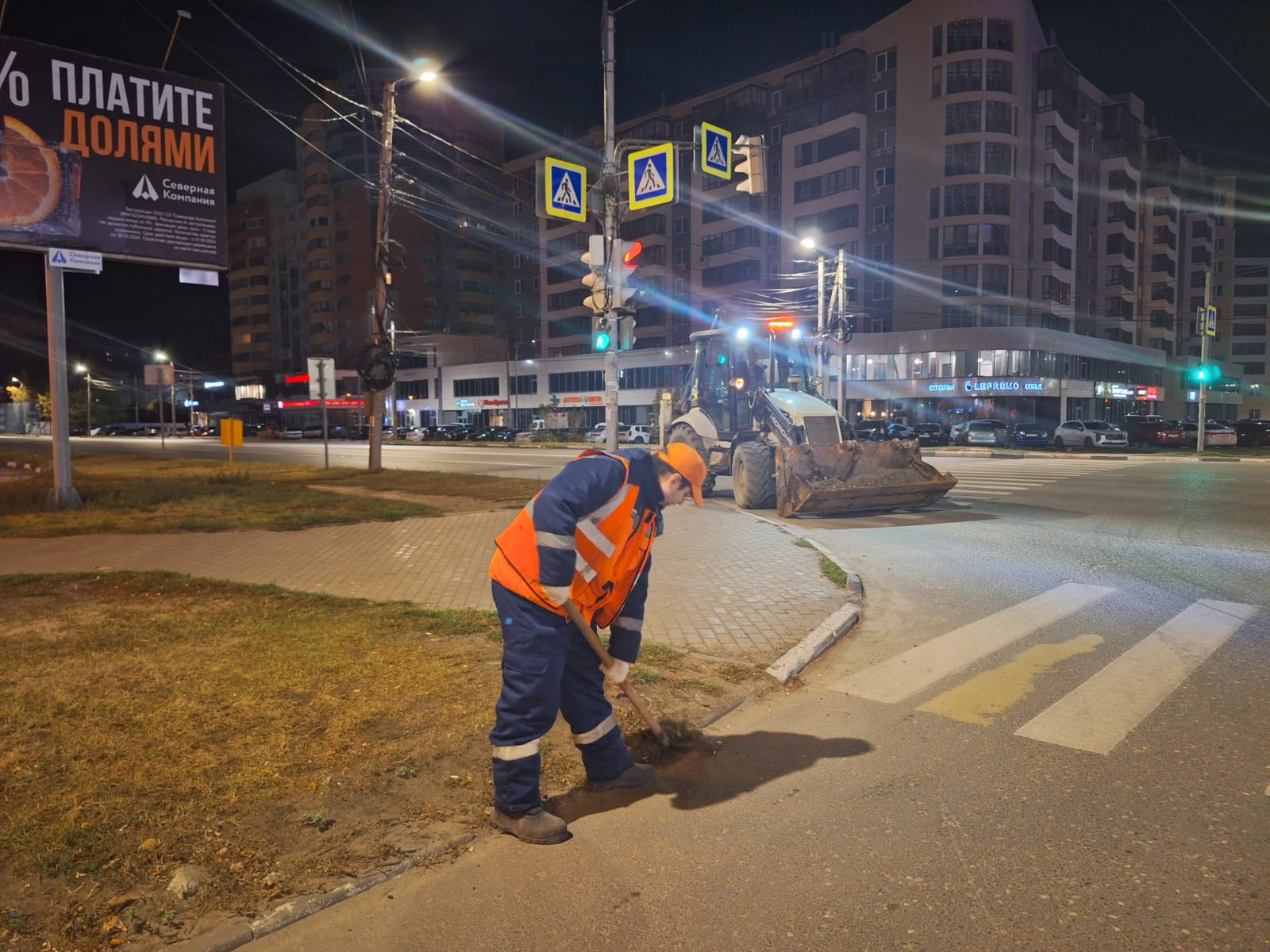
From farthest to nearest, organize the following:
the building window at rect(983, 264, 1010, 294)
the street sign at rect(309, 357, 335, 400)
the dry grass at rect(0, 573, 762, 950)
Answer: the building window at rect(983, 264, 1010, 294) → the street sign at rect(309, 357, 335, 400) → the dry grass at rect(0, 573, 762, 950)

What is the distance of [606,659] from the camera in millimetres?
3656

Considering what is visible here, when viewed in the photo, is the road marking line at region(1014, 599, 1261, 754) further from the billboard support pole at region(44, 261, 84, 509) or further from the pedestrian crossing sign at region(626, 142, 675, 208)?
the billboard support pole at region(44, 261, 84, 509)

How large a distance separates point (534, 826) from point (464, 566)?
241 inches

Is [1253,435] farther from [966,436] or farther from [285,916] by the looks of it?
[285,916]

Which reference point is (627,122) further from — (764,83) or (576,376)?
(576,376)

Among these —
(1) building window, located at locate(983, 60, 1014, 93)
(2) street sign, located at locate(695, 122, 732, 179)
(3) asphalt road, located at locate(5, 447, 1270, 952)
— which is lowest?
(3) asphalt road, located at locate(5, 447, 1270, 952)

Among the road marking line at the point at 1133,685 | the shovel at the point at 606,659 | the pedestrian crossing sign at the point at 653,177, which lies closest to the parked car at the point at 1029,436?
the pedestrian crossing sign at the point at 653,177

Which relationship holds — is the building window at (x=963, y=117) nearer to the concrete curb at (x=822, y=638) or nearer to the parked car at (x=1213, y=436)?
the parked car at (x=1213, y=436)

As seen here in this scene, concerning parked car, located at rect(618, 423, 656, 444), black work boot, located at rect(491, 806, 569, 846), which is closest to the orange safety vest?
black work boot, located at rect(491, 806, 569, 846)

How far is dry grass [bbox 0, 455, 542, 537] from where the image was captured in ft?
40.2

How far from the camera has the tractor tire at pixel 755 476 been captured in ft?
45.8

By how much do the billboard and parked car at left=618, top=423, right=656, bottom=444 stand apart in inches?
1112

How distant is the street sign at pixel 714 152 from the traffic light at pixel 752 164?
1.06 feet

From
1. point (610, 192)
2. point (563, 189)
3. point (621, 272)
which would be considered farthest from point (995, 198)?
point (621, 272)
